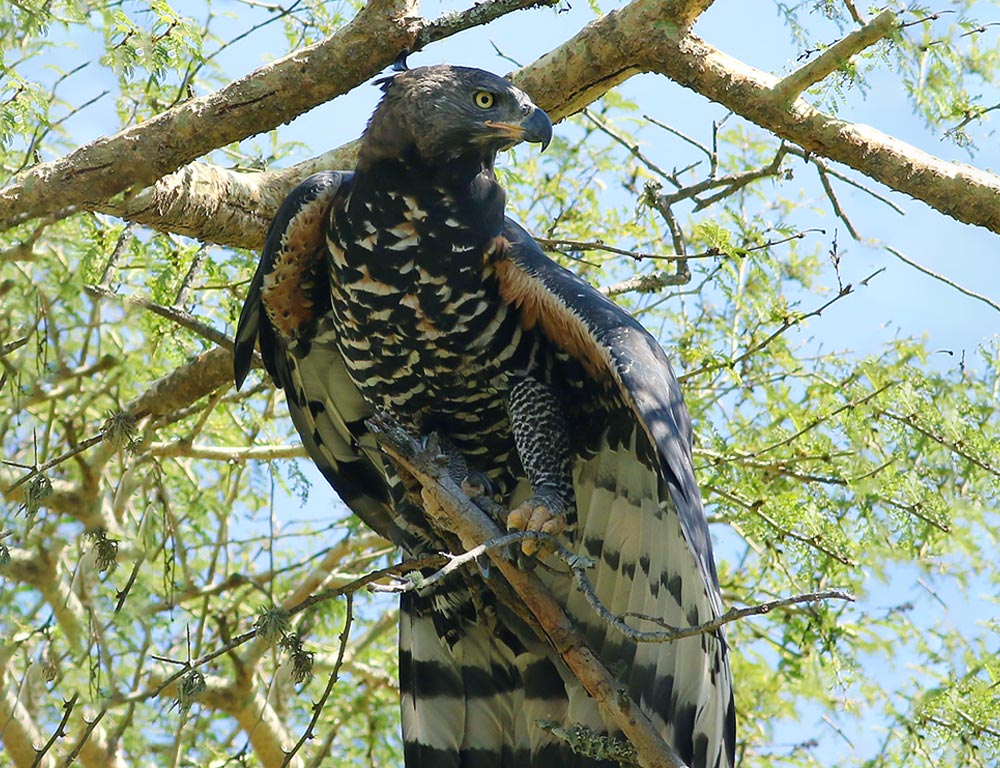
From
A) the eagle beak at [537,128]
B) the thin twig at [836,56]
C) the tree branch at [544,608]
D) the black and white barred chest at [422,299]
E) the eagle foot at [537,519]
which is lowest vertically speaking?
the tree branch at [544,608]

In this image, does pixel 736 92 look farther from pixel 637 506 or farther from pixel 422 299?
pixel 637 506

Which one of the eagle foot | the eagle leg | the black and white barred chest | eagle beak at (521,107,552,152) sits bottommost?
the eagle foot

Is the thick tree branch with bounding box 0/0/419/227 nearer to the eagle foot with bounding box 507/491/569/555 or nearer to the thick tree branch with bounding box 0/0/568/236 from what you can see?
the thick tree branch with bounding box 0/0/568/236

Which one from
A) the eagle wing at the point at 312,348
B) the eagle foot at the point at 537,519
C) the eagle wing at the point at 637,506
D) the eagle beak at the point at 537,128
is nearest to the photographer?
the eagle wing at the point at 637,506

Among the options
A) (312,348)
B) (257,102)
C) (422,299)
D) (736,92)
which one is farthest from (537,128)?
(312,348)

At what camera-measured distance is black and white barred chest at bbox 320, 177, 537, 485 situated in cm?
442

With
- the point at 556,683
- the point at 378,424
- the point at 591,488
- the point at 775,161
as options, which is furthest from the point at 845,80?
the point at 556,683

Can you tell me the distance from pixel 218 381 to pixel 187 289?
0.47 meters

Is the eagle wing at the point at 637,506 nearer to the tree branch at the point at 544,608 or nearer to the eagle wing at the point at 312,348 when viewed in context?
the tree branch at the point at 544,608

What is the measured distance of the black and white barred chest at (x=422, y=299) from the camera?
14.5ft

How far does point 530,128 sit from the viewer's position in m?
4.30

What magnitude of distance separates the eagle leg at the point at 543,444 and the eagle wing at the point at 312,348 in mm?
746

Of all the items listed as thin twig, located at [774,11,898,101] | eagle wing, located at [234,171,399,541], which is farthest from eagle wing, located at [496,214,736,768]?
thin twig, located at [774,11,898,101]

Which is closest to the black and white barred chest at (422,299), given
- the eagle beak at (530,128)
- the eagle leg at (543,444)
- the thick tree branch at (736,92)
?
the eagle leg at (543,444)
